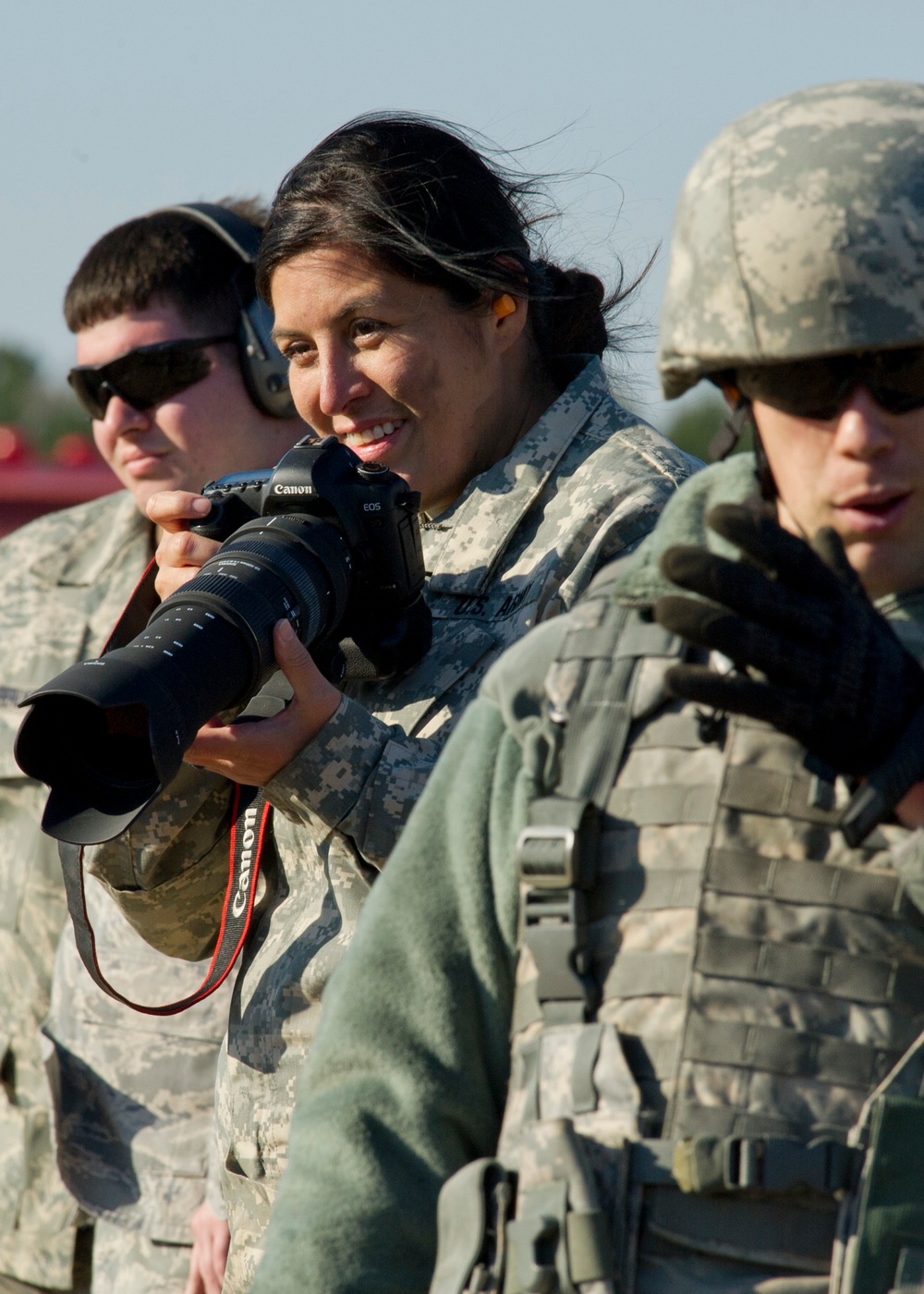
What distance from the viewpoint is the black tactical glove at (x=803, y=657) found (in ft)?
4.31

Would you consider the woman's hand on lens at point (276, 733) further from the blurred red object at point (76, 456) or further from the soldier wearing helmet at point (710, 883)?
the blurred red object at point (76, 456)

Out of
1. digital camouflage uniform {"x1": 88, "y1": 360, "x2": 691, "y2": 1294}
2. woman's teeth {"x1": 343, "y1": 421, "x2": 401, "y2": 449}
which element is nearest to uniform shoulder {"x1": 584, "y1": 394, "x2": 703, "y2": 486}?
digital camouflage uniform {"x1": 88, "y1": 360, "x2": 691, "y2": 1294}

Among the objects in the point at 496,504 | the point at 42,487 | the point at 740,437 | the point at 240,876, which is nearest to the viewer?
the point at 740,437

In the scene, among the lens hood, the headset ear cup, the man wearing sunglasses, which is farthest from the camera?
the headset ear cup

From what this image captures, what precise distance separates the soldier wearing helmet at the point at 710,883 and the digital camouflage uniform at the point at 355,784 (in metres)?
0.69

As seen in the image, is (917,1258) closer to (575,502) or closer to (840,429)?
(840,429)

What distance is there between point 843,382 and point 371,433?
3.86 ft

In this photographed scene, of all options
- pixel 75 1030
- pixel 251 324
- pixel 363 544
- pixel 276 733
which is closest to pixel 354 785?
pixel 276 733

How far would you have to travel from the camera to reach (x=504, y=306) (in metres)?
2.58

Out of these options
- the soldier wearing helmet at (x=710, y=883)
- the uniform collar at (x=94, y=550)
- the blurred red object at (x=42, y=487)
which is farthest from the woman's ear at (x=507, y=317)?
the blurred red object at (x=42, y=487)

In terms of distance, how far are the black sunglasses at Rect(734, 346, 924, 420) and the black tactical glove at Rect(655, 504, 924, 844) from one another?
183 mm

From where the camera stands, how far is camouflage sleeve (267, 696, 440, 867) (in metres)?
2.23

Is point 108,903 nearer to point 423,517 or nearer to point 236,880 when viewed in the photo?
point 236,880

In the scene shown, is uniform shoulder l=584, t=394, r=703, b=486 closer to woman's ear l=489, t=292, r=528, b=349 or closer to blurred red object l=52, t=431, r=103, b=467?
woman's ear l=489, t=292, r=528, b=349
